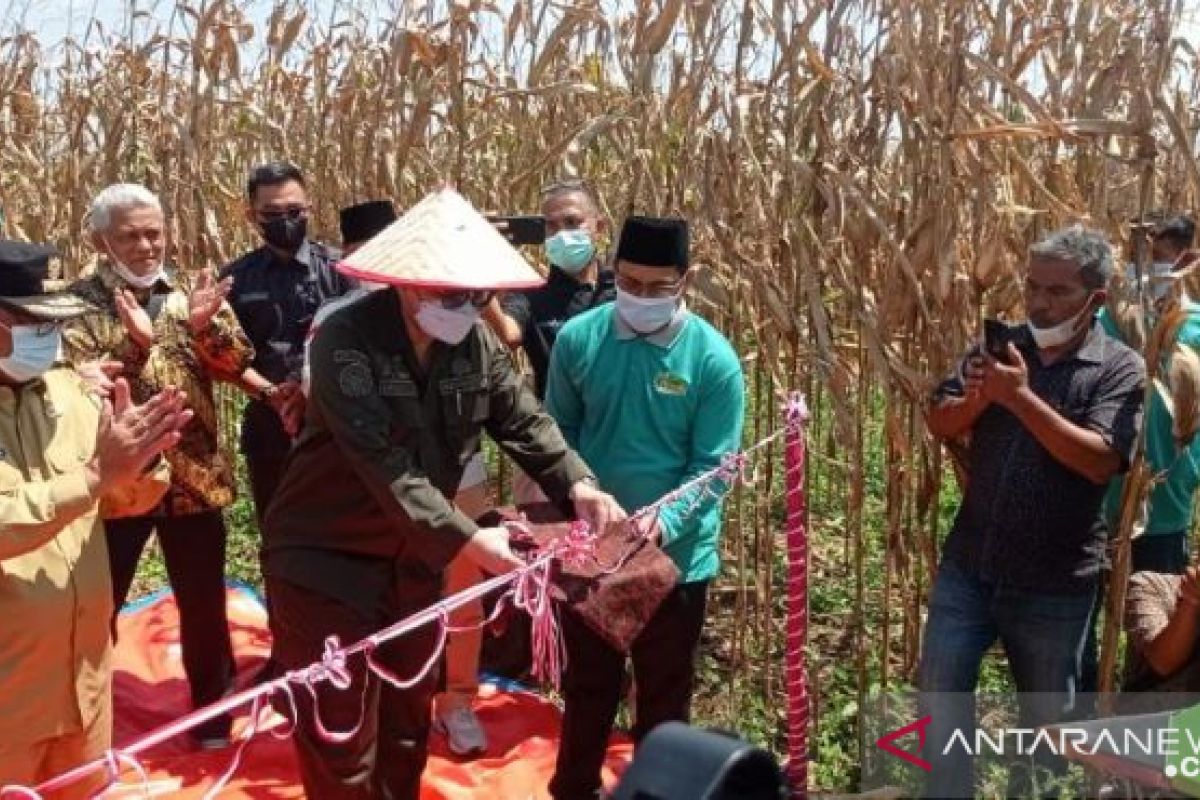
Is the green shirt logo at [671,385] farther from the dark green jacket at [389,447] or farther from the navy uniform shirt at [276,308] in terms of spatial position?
the navy uniform shirt at [276,308]

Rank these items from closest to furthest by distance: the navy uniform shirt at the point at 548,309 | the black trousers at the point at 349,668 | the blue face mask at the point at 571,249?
the black trousers at the point at 349,668 → the blue face mask at the point at 571,249 → the navy uniform shirt at the point at 548,309

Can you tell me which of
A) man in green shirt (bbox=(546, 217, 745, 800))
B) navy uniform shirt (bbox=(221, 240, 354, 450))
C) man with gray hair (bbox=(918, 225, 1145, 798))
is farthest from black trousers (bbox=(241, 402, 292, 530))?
man with gray hair (bbox=(918, 225, 1145, 798))

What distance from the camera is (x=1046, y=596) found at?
10.1ft

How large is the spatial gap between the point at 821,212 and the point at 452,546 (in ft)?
5.60

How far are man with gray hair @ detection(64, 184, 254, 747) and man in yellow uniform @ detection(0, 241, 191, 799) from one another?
1072 millimetres

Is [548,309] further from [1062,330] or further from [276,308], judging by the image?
[1062,330]

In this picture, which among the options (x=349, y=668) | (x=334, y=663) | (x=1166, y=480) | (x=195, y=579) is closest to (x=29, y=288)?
(x=334, y=663)

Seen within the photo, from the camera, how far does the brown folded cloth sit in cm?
297

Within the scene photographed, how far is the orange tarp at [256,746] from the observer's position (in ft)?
12.6

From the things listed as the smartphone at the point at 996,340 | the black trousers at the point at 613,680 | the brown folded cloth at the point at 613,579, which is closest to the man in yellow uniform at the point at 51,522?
the brown folded cloth at the point at 613,579

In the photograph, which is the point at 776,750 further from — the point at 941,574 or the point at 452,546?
the point at 452,546

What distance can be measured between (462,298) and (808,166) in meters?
1.33

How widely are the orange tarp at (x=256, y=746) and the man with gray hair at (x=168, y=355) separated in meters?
0.18

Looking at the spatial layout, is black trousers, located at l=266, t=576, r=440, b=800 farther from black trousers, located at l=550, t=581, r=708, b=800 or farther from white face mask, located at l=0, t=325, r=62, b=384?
white face mask, located at l=0, t=325, r=62, b=384
